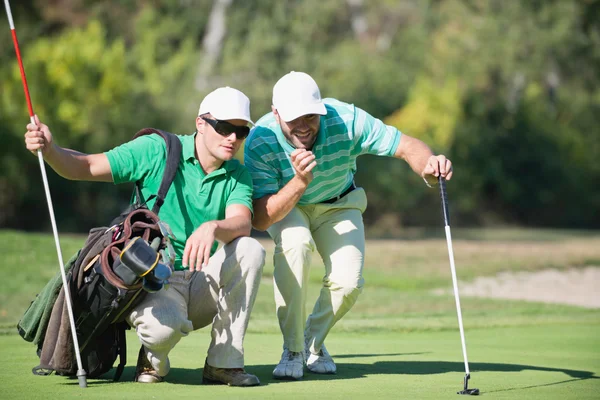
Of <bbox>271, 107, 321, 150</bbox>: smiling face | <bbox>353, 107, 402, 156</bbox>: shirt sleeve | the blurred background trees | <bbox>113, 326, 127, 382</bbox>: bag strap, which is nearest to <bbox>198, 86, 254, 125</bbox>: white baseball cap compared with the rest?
<bbox>271, 107, 321, 150</bbox>: smiling face

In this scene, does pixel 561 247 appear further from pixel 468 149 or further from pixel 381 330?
pixel 381 330

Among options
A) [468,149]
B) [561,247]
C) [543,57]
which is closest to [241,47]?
[468,149]

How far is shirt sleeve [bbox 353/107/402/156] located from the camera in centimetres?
629

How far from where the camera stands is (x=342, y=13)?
165ft

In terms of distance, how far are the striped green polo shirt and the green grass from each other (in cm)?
118

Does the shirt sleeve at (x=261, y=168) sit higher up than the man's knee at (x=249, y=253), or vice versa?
the shirt sleeve at (x=261, y=168)

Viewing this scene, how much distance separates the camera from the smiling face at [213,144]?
545cm

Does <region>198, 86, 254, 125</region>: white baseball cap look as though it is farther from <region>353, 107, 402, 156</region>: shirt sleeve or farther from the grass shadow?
the grass shadow

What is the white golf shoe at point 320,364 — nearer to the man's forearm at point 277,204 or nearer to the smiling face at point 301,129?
the man's forearm at point 277,204

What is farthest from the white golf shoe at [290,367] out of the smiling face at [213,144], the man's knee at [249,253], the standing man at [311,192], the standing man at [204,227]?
the smiling face at [213,144]

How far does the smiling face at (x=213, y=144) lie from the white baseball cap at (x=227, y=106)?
35 mm

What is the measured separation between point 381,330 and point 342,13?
140 ft

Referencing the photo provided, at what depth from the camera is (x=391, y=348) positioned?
757 cm

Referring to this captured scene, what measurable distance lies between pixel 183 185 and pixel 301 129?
89cm
